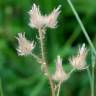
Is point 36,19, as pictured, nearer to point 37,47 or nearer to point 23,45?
point 23,45

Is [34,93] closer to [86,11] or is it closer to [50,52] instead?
[50,52]

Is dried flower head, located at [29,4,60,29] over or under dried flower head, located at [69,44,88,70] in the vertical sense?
over

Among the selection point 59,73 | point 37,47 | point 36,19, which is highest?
point 37,47

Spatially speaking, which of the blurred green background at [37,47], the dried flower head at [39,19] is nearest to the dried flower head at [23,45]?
the dried flower head at [39,19]

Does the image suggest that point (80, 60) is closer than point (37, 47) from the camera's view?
Yes

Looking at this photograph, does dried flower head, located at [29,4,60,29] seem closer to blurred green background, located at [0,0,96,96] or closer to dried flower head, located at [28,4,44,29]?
dried flower head, located at [28,4,44,29]

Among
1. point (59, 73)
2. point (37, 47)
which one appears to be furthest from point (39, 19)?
point (37, 47)

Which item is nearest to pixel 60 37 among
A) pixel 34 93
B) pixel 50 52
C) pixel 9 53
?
pixel 50 52

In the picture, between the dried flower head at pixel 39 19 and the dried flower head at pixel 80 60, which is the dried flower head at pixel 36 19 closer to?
the dried flower head at pixel 39 19

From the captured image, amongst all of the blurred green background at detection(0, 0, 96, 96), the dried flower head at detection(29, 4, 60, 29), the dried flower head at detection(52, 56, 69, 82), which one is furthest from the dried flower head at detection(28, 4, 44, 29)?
the blurred green background at detection(0, 0, 96, 96)
